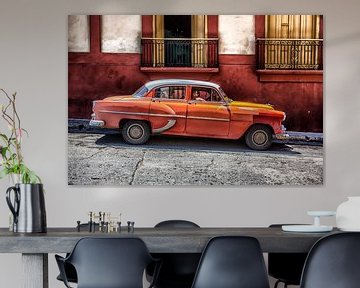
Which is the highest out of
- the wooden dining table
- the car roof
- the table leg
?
the car roof

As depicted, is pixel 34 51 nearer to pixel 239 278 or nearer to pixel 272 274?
pixel 272 274

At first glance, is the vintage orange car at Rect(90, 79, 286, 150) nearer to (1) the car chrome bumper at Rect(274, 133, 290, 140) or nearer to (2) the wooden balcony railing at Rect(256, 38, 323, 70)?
(1) the car chrome bumper at Rect(274, 133, 290, 140)

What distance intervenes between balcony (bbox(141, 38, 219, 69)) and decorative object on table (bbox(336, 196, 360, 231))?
241cm

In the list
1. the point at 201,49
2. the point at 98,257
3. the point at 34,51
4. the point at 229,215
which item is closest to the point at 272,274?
the point at 229,215

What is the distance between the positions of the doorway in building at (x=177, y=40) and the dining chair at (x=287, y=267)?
1.97m

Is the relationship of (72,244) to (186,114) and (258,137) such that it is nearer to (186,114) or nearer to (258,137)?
(186,114)

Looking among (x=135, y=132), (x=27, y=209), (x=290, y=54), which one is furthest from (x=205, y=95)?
(x=27, y=209)

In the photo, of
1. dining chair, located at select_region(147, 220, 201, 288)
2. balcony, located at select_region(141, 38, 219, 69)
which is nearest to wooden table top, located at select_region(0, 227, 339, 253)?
dining chair, located at select_region(147, 220, 201, 288)

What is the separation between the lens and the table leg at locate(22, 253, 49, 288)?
429cm

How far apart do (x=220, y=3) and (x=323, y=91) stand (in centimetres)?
113

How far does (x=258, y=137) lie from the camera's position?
22.2 ft

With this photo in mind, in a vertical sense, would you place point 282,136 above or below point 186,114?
below

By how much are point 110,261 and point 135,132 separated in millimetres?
2618

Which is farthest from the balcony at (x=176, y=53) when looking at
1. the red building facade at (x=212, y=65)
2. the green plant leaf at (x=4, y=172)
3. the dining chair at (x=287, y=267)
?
the green plant leaf at (x=4, y=172)
